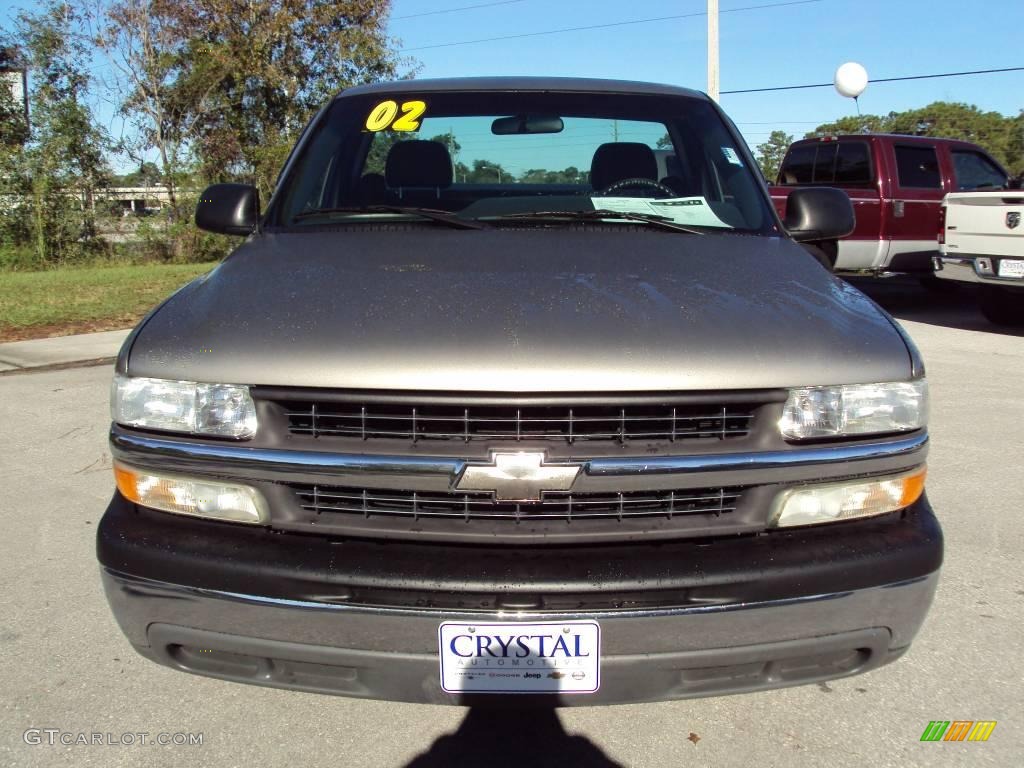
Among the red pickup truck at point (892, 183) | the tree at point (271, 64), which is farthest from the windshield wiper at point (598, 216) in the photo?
the tree at point (271, 64)

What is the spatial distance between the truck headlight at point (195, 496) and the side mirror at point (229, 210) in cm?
131

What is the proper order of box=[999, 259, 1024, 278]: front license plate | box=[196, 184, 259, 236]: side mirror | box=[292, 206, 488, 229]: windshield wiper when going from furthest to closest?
box=[999, 259, 1024, 278]: front license plate < box=[196, 184, 259, 236]: side mirror < box=[292, 206, 488, 229]: windshield wiper

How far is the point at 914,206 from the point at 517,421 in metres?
10.6

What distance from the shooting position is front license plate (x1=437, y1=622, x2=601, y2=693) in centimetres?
192

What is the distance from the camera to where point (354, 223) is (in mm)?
2986

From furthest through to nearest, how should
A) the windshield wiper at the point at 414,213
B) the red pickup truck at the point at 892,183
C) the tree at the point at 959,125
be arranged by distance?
1. the tree at the point at 959,125
2. the red pickup truck at the point at 892,183
3. the windshield wiper at the point at 414,213

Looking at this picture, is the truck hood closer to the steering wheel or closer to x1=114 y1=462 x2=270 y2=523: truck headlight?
x1=114 y1=462 x2=270 y2=523: truck headlight

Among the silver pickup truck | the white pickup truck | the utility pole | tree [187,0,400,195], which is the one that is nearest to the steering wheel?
the silver pickup truck

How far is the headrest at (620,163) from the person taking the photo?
340 cm

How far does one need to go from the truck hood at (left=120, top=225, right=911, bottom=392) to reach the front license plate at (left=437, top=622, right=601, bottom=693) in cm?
51

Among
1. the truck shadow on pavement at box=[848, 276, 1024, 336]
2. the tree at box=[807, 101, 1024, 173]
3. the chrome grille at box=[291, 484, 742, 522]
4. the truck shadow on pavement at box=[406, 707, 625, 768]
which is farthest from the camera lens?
the tree at box=[807, 101, 1024, 173]

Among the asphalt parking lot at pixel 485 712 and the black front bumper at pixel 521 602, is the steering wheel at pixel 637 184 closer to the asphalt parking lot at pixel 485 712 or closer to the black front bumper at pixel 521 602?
the black front bumper at pixel 521 602
